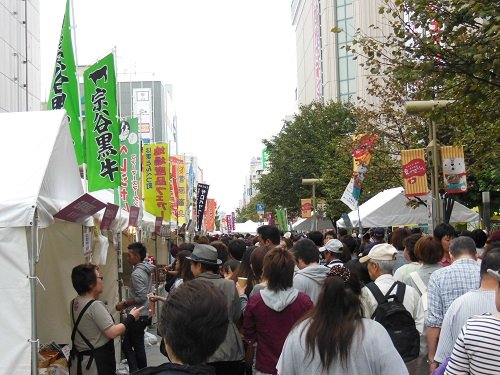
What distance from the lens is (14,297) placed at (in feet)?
18.9

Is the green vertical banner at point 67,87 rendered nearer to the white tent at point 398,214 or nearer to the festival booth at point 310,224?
the white tent at point 398,214


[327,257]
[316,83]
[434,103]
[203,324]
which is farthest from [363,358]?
[316,83]

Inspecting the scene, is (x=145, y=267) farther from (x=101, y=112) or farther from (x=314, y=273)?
(x=314, y=273)

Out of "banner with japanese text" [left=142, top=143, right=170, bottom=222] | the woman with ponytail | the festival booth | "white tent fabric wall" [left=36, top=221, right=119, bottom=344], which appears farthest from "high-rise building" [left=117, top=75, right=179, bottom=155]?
the woman with ponytail

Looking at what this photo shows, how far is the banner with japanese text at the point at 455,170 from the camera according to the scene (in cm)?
1312

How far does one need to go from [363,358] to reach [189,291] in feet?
3.51

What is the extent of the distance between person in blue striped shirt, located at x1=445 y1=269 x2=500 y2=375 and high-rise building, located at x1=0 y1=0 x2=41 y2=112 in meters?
34.6

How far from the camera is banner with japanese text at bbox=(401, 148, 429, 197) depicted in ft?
46.7

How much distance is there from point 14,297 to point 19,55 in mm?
36029

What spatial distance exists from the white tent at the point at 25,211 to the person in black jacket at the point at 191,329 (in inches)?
125

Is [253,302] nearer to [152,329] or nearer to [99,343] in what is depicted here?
[99,343]

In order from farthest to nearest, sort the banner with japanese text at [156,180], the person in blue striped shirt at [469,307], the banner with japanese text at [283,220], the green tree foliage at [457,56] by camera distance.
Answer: the banner with japanese text at [283,220], the banner with japanese text at [156,180], the green tree foliage at [457,56], the person in blue striped shirt at [469,307]

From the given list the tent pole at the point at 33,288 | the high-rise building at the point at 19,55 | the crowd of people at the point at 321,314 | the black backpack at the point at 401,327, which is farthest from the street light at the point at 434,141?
the high-rise building at the point at 19,55

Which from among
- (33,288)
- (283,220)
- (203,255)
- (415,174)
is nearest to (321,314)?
(203,255)
